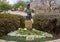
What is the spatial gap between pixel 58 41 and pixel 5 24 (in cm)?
271

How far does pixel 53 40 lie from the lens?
9.88 meters

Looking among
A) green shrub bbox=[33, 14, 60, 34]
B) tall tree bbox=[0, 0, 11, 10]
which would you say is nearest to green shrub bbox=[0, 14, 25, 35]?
green shrub bbox=[33, 14, 60, 34]

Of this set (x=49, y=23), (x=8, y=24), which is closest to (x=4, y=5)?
(x=49, y=23)

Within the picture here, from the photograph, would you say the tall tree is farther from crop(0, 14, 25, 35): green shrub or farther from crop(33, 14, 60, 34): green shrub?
crop(33, 14, 60, 34): green shrub

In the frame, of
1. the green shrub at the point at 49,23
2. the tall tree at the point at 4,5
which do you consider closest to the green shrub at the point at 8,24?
the green shrub at the point at 49,23

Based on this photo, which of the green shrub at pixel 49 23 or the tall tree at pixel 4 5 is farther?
the tall tree at pixel 4 5

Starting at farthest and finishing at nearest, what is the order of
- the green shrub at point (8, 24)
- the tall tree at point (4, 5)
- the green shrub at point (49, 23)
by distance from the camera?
the tall tree at point (4, 5)
the green shrub at point (49, 23)
the green shrub at point (8, 24)

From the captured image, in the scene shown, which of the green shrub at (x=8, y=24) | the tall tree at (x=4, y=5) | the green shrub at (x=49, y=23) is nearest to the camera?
the green shrub at (x=8, y=24)

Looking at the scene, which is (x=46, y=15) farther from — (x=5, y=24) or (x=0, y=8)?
(x=0, y=8)

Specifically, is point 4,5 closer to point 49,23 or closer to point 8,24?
point 49,23

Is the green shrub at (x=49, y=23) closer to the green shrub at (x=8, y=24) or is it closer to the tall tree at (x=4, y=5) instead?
the green shrub at (x=8, y=24)

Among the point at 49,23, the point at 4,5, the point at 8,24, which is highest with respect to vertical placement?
the point at 8,24

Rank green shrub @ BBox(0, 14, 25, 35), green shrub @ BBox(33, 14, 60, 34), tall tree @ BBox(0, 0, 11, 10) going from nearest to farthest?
green shrub @ BBox(0, 14, 25, 35), green shrub @ BBox(33, 14, 60, 34), tall tree @ BBox(0, 0, 11, 10)

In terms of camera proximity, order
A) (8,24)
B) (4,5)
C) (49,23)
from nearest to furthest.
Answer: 1. (8,24)
2. (49,23)
3. (4,5)
